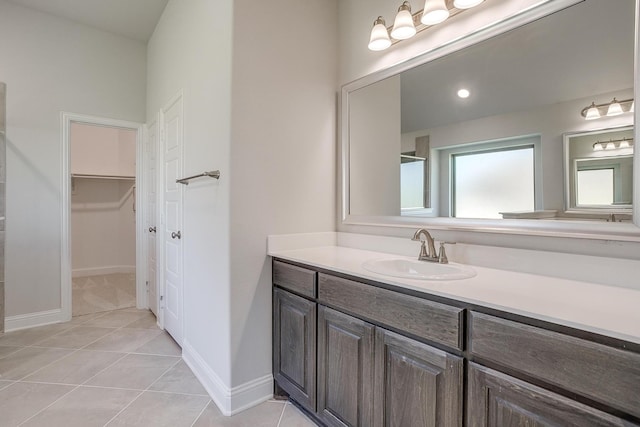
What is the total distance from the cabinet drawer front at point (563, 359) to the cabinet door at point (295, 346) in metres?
0.86

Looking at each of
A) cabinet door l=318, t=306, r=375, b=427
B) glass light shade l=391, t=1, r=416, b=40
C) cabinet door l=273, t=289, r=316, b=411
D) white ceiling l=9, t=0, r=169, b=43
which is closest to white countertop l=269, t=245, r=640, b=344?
cabinet door l=318, t=306, r=375, b=427

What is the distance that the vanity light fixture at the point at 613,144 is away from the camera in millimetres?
1167

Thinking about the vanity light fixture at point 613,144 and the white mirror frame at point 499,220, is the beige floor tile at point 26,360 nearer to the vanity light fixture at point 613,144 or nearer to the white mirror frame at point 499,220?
the white mirror frame at point 499,220

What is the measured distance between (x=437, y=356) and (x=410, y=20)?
5.24 feet

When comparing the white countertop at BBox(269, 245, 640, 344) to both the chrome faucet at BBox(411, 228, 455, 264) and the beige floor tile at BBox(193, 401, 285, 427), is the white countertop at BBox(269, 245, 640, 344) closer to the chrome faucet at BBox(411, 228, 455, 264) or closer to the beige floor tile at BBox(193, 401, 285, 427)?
the chrome faucet at BBox(411, 228, 455, 264)

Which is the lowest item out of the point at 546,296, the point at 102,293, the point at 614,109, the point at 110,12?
the point at 102,293

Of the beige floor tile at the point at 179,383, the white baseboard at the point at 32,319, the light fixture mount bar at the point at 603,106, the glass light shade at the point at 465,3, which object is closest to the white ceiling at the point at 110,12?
the glass light shade at the point at 465,3

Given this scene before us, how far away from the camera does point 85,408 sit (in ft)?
5.96

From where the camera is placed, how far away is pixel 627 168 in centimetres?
117

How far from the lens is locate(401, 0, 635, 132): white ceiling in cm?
120

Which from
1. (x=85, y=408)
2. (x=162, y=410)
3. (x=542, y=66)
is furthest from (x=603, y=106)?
(x=85, y=408)

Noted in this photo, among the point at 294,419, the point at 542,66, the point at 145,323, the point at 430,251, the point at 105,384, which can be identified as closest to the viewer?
the point at 542,66

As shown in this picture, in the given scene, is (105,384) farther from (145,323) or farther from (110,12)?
(110,12)

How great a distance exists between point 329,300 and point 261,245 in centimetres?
58
